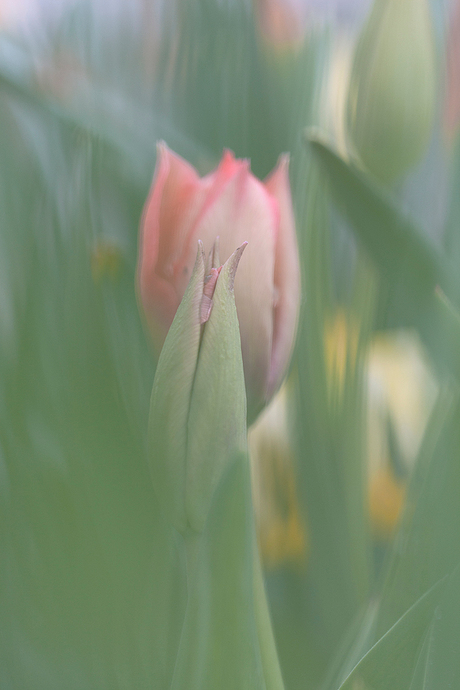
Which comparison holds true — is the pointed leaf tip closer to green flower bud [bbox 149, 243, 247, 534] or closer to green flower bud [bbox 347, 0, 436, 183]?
green flower bud [bbox 149, 243, 247, 534]

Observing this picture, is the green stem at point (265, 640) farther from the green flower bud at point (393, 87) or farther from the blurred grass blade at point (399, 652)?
the green flower bud at point (393, 87)

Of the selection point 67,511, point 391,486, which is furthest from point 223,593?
point 391,486

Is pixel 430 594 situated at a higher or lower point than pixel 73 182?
lower

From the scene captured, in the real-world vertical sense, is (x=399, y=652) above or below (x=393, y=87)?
below

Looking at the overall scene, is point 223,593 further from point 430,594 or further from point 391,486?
point 391,486

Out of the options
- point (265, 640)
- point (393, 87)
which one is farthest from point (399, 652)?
point (393, 87)

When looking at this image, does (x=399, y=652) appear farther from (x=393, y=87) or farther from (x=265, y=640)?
(x=393, y=87)
